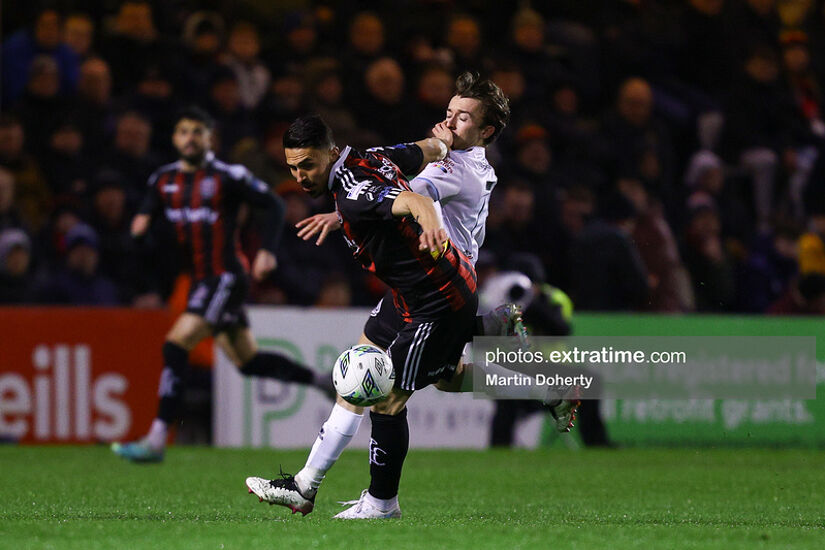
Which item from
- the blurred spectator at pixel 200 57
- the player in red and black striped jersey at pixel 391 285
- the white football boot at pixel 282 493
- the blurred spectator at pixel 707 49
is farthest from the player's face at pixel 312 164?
the blurred spectator at pixel 707 49

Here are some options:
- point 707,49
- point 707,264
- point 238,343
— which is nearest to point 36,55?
point 238,343

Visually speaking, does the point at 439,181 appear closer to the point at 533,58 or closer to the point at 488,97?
the point at 488,97

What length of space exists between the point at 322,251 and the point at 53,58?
2.88 metres

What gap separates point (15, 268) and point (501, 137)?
4.77m

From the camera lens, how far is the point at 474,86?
617 centimetres

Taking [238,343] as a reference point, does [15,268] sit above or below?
above

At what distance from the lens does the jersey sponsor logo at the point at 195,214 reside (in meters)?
9.19

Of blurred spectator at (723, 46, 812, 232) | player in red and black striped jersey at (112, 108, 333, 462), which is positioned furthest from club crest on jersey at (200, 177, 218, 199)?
blurred spectator at (723, 46, 812, 232)

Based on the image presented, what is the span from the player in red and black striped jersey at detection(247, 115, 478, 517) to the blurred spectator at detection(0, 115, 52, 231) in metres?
6.21

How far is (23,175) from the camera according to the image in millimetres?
11398

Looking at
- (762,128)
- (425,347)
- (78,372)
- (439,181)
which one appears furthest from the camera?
(762,128)

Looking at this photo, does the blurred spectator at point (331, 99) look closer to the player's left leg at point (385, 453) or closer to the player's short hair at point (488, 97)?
the player's short hair at point (488, 97)

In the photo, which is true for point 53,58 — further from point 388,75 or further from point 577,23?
point 577,23

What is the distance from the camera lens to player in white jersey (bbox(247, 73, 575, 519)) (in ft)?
18.6
